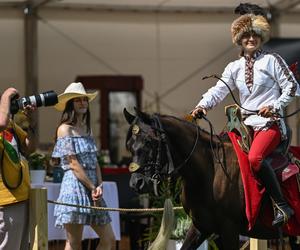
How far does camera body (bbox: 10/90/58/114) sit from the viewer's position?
474 centimetres

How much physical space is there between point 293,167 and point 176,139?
900mm

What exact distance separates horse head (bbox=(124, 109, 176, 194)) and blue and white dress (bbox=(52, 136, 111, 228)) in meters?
1.11

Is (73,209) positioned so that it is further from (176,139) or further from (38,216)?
(176,139)

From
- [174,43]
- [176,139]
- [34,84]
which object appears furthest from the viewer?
[174,43]

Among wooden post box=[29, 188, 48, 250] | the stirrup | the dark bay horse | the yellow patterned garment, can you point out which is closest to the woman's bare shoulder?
A: wooden post box=[29, 188, 48, 250]

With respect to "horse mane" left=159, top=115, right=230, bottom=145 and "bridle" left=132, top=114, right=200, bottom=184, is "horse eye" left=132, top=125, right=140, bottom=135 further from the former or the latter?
"horse mane" left=159, top=115, right=230, bottom=145

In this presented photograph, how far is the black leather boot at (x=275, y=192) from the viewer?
495 cm

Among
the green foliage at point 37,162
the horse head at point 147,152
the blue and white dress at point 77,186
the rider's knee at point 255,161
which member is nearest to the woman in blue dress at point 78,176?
the blue and white dress at point 77,186

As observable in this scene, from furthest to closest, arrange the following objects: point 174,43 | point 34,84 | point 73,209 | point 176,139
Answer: point 174,43, point 34,84, point 73,209, point 176,139

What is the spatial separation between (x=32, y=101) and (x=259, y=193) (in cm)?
161

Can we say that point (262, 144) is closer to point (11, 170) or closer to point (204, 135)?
point (204, 135)

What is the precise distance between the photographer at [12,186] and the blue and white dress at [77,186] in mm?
892

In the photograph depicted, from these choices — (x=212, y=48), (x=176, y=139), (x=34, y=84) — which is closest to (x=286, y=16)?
(x=212, y=48)

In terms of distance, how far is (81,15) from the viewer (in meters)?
12.7
